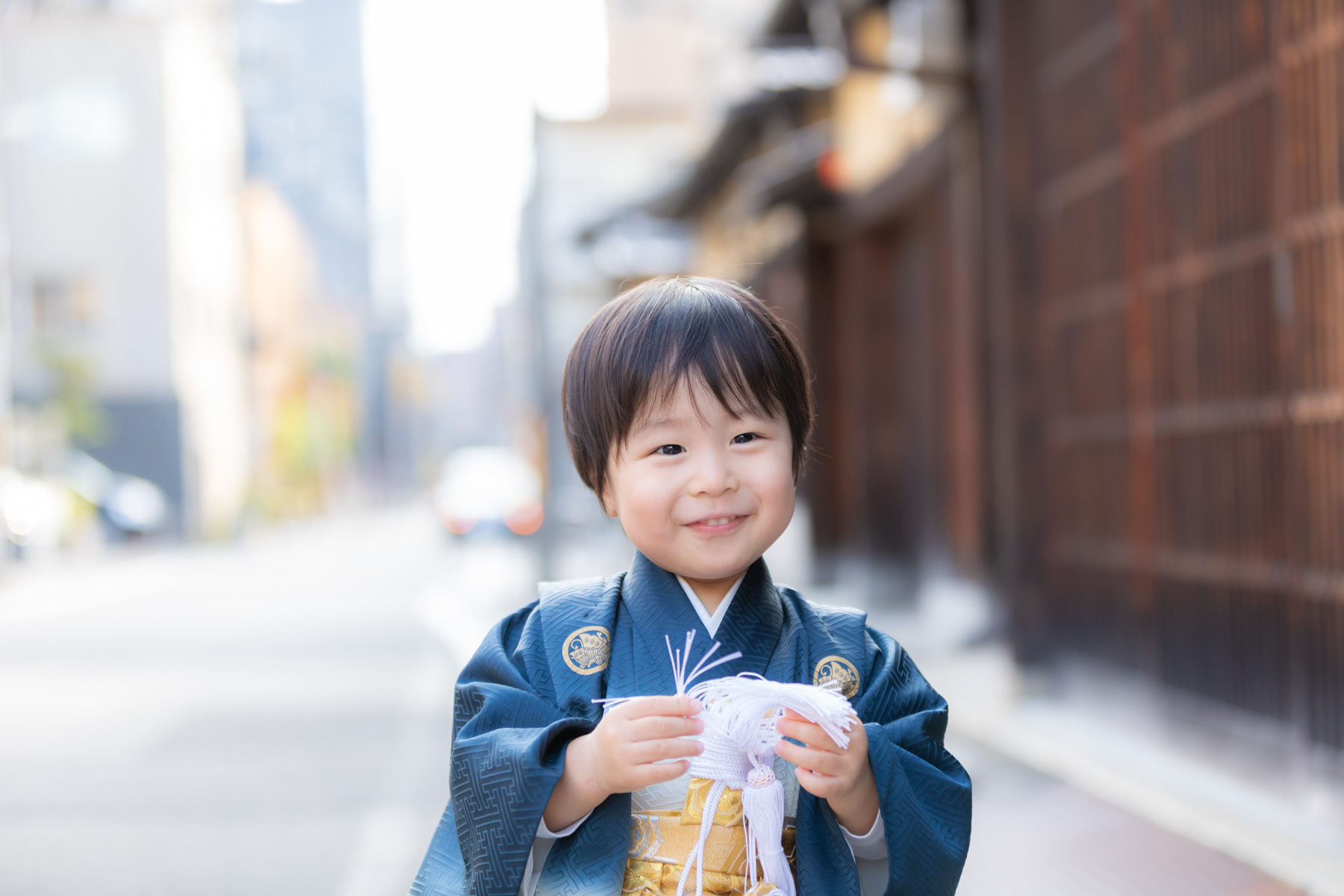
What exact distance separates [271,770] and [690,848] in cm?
421

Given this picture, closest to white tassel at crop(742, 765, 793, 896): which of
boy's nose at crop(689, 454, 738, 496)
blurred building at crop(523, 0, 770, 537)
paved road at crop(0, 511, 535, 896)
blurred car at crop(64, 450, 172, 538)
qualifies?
boy's nose at crop(689, 454, 738, 496)

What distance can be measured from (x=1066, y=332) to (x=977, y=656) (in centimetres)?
237

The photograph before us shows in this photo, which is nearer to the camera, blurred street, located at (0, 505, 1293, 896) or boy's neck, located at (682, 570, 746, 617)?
boy's neck, located at (682, 570, 746, 617)

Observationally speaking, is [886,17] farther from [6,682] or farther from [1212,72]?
[6,682]

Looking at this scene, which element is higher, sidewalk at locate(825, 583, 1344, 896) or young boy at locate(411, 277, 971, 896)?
young boy at locate(411, 277, 971, 896)

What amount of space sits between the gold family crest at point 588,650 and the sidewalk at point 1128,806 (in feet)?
7.43

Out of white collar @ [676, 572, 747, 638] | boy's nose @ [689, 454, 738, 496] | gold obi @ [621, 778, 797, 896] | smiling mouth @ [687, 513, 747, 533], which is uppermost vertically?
boy's nose @ [689, 454, 738, 496]

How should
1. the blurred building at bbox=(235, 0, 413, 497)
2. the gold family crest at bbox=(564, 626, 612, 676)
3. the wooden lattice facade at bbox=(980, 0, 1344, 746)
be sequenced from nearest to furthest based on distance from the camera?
the gold family crest at bbox=(564, 626, 612, 676) → the wooden lattice facade at bbox=(980, 0, 1344, 746) → the blurred building at bbox=(235, 0, 413, 497)

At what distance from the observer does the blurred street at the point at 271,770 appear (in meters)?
3.78

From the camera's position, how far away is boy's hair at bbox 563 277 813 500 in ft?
5.33

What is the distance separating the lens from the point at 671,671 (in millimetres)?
1661

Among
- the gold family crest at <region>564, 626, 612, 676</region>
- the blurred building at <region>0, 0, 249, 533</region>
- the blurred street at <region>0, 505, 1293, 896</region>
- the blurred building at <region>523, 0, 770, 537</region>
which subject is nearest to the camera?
the gold family crest at <region>564, 626, 612, 676</region>

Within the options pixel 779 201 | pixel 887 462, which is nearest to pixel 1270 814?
pixel 887 462

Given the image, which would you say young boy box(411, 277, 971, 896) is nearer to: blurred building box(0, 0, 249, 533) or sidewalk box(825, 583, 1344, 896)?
sidewalk box(825, 583, 1344, 896)
